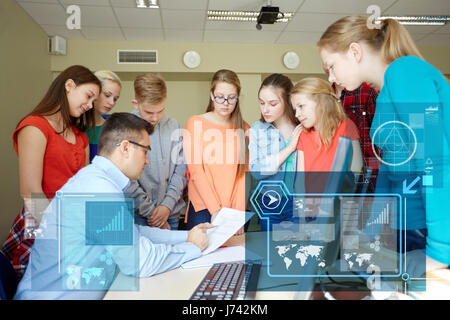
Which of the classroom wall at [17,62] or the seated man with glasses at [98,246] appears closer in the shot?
the seated man with glasses at [98,246]

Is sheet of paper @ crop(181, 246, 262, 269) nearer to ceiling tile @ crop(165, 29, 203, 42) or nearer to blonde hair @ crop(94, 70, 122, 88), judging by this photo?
blonde hair @ crop(94, 70, 122, 88)

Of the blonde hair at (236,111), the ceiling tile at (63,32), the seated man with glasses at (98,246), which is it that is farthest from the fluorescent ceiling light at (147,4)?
the seated man with glasses at (98,246)

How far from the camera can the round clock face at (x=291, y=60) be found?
3.95 ft

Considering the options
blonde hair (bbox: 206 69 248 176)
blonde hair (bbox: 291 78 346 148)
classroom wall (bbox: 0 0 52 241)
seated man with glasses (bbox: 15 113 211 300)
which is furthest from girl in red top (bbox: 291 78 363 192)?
classroom wall (bbox: 0 0 52 241)

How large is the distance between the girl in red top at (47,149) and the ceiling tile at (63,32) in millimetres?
327

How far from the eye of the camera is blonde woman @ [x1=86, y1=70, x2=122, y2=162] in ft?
3.27

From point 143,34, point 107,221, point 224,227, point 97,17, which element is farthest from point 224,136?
point 143,34

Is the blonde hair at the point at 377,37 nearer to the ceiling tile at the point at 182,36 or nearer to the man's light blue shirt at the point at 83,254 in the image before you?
the man's light blue shirt at the point at 83,254

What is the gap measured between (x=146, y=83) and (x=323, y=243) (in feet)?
3.66

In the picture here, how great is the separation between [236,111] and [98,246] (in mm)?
677

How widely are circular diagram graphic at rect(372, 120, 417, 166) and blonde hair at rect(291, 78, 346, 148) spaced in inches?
5.8
